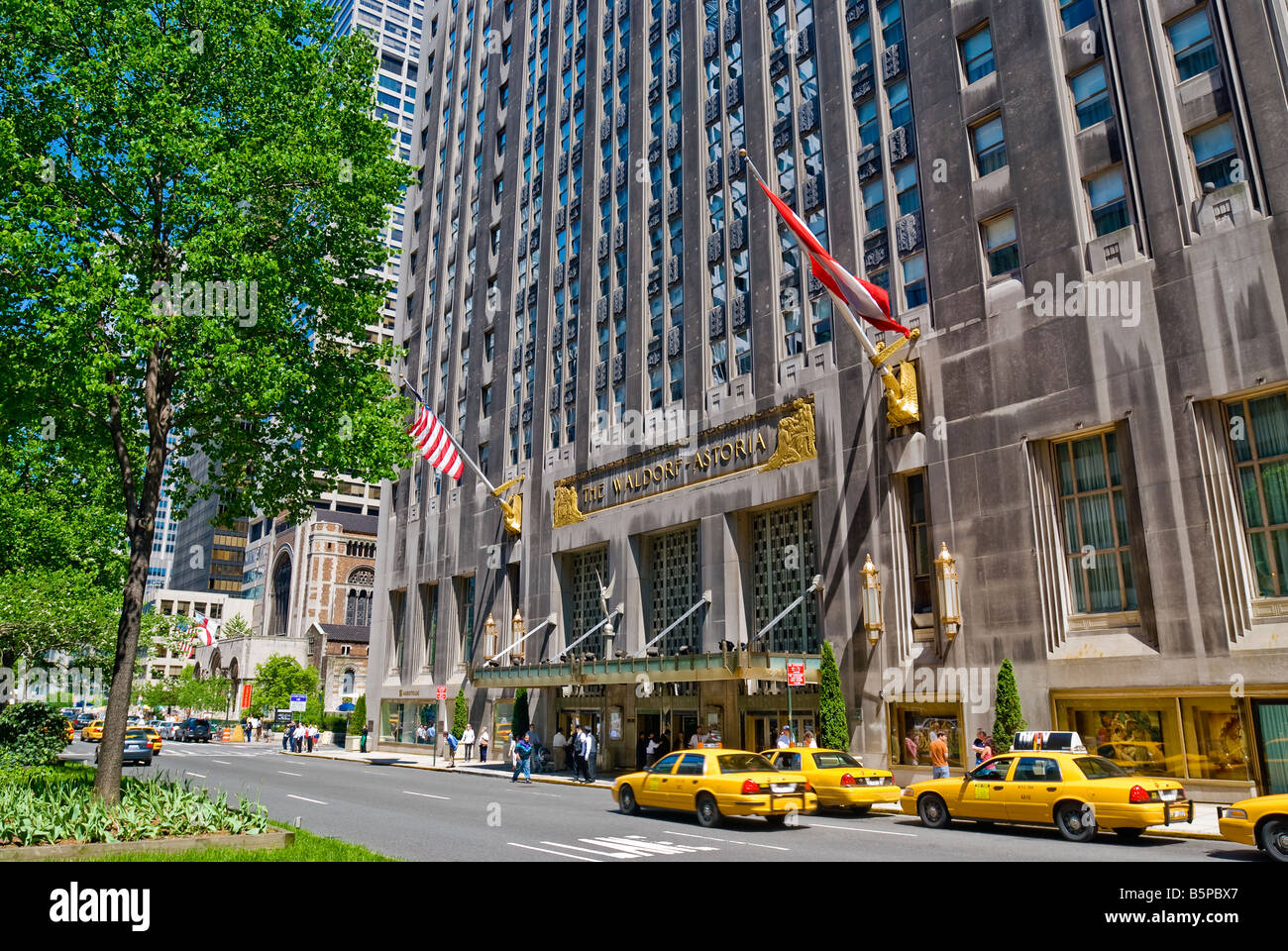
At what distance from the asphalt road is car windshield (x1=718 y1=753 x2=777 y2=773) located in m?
1.16

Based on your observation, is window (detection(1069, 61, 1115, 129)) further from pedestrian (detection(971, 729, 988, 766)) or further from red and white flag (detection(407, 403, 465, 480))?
red and white flag (detection(407, 403, 465, 480))

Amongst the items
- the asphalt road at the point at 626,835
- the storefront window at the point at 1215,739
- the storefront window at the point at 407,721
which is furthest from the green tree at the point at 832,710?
the storefront window at the point at 407,721

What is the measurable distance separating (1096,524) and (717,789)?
1344cm

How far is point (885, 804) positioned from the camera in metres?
22.0

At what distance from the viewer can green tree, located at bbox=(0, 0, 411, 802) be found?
51.0 feet

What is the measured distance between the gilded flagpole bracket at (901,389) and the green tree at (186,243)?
644 inches

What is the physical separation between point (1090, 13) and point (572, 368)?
2742 centimetres

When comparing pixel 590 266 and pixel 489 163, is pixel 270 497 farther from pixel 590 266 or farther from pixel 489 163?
pixel 489 163

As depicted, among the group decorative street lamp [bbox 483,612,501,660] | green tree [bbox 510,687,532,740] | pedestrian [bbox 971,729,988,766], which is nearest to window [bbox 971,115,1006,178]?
pedestrian [bbox 971,729,988,766]

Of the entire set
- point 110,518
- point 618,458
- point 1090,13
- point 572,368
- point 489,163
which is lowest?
point 110,518

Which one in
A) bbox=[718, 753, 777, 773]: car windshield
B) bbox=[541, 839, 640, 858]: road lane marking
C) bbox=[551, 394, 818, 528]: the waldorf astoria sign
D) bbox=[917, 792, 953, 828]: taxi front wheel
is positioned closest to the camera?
bbox=[541, 839, 640, 858]: road lane marking

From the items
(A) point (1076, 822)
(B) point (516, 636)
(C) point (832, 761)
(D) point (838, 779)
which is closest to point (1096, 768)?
(A) point (1076, 822)

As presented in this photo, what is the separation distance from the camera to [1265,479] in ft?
71.2
